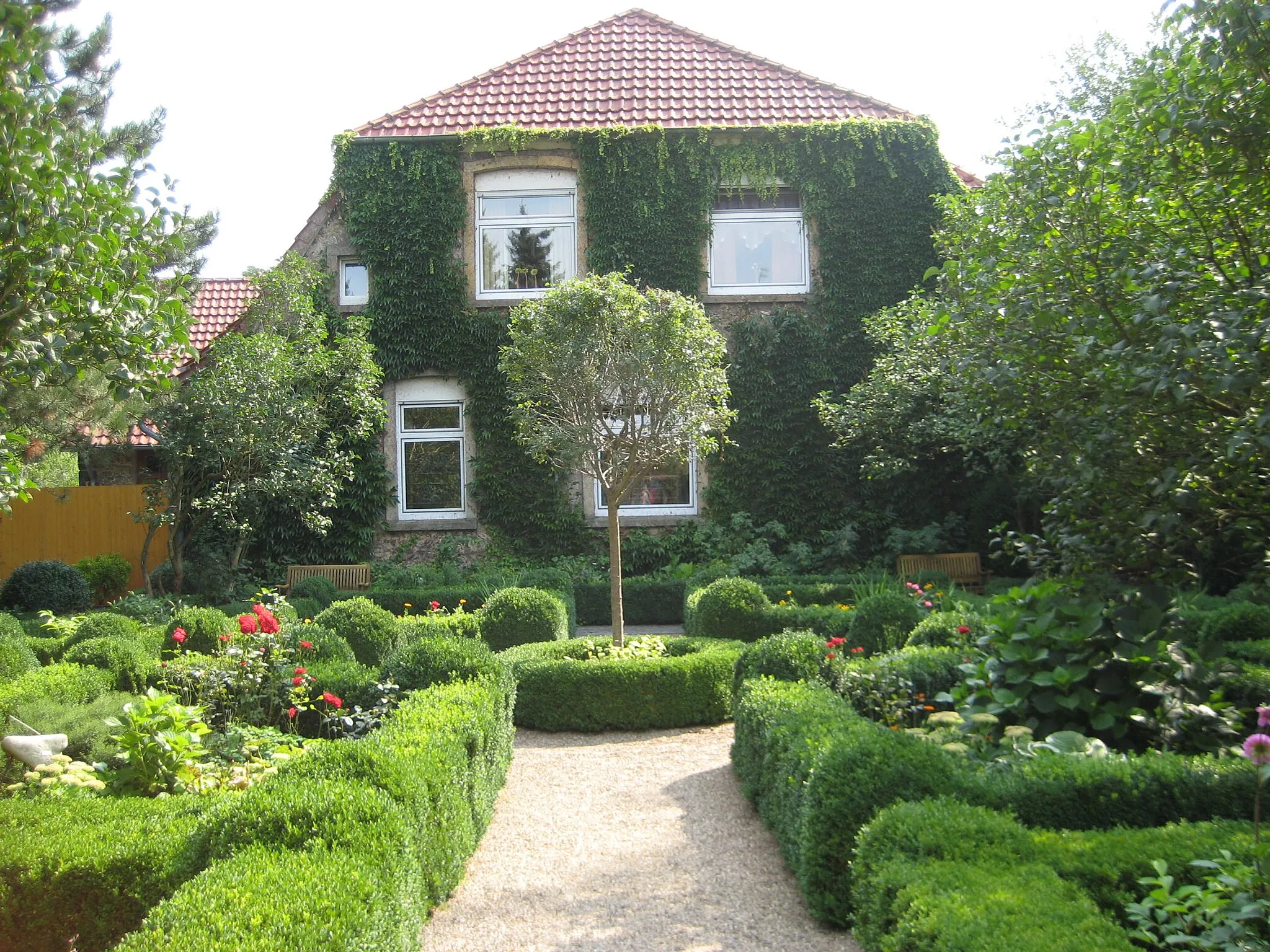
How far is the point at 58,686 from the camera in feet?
21.9

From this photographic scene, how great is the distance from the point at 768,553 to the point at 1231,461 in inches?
427

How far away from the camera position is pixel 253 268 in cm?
1517

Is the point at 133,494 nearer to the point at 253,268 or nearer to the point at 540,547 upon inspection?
the point at 253,268

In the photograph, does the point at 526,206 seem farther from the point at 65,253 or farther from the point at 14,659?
the point at 65,253

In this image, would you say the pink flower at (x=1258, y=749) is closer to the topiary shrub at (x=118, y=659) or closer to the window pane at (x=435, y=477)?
the topiary shrub at (x=118, y=659)

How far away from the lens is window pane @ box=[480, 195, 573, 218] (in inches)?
647

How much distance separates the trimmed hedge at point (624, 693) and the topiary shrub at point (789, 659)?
3.42 ft

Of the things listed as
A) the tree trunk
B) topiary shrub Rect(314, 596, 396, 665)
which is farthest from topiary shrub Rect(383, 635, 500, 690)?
the tree trunk

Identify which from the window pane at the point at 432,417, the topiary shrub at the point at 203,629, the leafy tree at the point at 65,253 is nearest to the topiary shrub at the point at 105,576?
the window pane at the point at 432,417

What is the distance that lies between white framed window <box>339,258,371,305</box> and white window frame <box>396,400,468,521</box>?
1875mm

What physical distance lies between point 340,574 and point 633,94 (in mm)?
9257

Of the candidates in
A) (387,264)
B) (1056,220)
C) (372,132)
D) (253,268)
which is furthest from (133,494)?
(1056,220)

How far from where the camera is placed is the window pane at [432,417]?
16219mm

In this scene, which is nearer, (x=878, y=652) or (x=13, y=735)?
(x=13, y=735)
